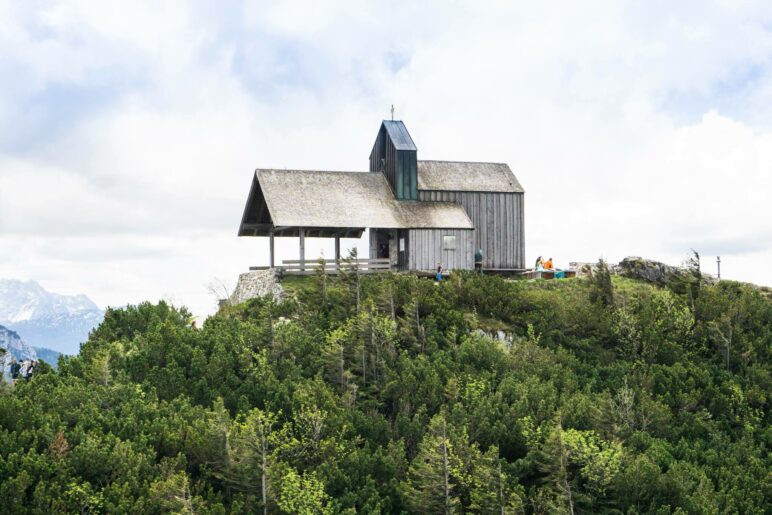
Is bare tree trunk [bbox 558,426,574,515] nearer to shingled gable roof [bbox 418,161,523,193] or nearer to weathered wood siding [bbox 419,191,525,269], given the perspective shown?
weathered wood siding [bbox 419,191,525,269]

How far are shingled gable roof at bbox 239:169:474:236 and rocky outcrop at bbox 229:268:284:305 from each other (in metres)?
2.64

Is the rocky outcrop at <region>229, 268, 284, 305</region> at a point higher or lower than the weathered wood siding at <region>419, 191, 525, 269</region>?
lower

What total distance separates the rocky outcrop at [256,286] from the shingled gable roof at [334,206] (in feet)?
8.66

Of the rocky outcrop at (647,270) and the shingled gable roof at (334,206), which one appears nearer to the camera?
the shingled gable roof at (334,206)

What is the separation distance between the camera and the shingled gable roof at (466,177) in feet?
142

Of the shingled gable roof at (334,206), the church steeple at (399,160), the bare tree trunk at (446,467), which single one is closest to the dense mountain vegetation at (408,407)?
the bare tree trunk at (446,467)

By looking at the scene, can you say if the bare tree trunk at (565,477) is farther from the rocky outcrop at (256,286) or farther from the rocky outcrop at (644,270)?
the rocky outcrop at (644,270)

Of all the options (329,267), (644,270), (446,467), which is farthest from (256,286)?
(644,270)

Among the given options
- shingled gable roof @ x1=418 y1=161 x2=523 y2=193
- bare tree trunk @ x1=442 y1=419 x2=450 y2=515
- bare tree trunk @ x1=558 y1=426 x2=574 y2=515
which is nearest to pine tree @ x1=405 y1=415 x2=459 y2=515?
bare tree trunk @ x1=442 y1=419 x2=450 y2=515

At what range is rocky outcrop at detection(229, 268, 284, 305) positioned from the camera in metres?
36.5

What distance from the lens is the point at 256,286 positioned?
38688 millimetres

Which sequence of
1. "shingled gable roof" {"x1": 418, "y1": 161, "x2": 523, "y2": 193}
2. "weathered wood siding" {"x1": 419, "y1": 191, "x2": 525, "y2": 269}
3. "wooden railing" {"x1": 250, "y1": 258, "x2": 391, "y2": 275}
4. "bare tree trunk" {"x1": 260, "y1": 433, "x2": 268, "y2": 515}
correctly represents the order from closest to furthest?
"bare tree trunk" {"x1": 260, "y1": 433, "x2": 268, "y2": 515}
"wooden railing" {"x1": 250, "y1": 258, "x2": 391, "y2": 275}
"weathered wood siding" {"x1": 419, "y1": 191, "x2": 525, "y2": 269}
"shingled gable roof" {"x1": 418, "y1": 161, "x2": 523, "y2": 193}

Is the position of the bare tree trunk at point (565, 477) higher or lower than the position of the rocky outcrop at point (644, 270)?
lower

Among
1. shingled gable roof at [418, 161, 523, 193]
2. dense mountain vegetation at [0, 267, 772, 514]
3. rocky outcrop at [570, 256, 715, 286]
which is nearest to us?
dense mountain vegetation at [0, 267, 772, 514]
